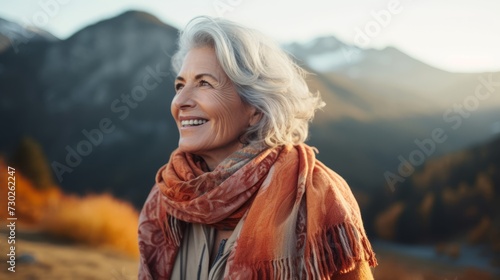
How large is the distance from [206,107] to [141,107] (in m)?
6.25

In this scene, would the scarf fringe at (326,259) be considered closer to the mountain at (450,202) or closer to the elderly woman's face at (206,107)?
the elderly woman's face at (206,107)

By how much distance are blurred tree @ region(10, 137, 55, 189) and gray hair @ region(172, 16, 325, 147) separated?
564 cm

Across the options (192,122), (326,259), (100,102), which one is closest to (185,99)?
(192,122)

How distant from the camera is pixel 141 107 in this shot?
8.23 metres

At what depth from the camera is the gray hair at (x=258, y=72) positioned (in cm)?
219

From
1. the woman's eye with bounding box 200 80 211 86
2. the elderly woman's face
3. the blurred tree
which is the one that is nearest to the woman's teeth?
the elderly woman's face

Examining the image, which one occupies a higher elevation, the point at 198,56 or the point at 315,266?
the point at 198,56

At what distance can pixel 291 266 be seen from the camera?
78.9 inches

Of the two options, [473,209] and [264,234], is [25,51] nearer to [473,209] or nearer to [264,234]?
[473,209]

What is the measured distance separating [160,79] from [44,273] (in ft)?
12.4

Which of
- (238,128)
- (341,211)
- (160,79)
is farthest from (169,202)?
(160,79)
